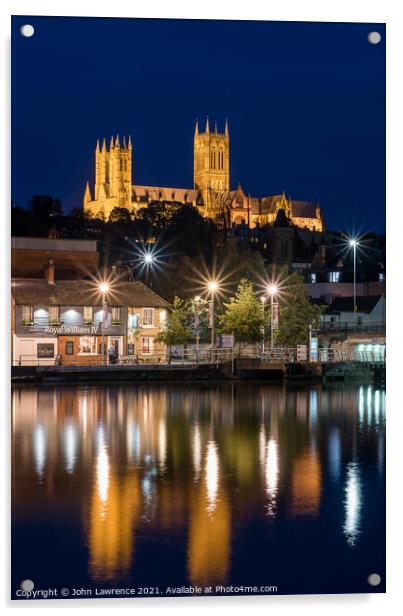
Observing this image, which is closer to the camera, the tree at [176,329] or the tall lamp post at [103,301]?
the tall lamp post at [103,301]

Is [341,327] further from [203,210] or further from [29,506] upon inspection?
[203,210]

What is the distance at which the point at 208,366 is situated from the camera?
3288 centimetres

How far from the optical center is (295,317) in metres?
36.1

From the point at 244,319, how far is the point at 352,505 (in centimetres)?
2279

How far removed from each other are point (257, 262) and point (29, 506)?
28.8 m

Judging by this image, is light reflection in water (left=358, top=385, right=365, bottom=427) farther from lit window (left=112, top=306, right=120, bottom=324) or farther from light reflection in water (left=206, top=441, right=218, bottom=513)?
lit window (left=112, top=306, right=120, bottom=324)

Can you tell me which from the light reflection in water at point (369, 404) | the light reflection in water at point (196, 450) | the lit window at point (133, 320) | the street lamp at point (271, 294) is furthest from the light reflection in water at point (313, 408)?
the lit window at point (133, 320)

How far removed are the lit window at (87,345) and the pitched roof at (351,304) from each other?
8559 millimetres

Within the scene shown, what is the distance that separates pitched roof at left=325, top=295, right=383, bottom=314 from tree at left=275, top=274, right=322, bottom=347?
4.89 feet

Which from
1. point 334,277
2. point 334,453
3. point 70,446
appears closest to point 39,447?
point 70,446

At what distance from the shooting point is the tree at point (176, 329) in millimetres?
34625

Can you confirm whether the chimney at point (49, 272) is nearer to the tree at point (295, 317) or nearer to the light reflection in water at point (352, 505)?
the tree at point (295, 317)

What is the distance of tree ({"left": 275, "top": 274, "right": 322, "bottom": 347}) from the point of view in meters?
35.1
